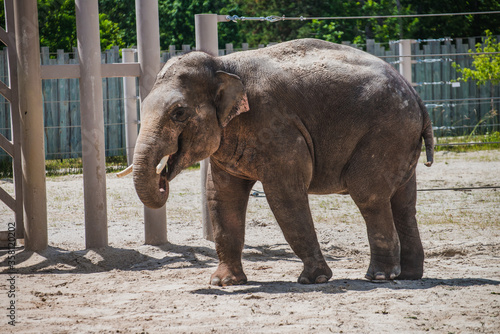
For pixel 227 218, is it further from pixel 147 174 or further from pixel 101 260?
pixel 101 260

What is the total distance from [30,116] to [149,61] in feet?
4.23

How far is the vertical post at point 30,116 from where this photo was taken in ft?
23.2

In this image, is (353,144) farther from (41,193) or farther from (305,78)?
(41,193)

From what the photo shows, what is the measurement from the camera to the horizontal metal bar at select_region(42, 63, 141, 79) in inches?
286

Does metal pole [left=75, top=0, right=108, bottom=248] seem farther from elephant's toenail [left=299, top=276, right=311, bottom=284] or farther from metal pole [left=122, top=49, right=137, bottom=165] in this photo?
metal pole [left=122, top=49, right=137, bottom=165]

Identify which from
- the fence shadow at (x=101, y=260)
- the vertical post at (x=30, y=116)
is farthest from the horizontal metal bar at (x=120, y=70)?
the fence shadow at (x=101, y=260)

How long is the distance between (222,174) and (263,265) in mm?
1220

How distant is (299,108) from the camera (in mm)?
5812

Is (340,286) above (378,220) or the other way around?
the other way around

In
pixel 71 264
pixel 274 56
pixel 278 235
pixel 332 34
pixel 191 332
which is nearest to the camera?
pixel 191 332

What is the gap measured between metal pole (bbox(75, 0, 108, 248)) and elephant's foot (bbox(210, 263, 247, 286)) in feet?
5.39

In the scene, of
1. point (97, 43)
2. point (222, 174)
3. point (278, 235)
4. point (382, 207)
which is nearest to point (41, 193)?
point (97, 43)

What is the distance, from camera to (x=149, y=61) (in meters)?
7.59

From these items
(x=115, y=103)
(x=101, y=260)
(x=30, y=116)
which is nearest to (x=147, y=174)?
(x=101, y=260)
